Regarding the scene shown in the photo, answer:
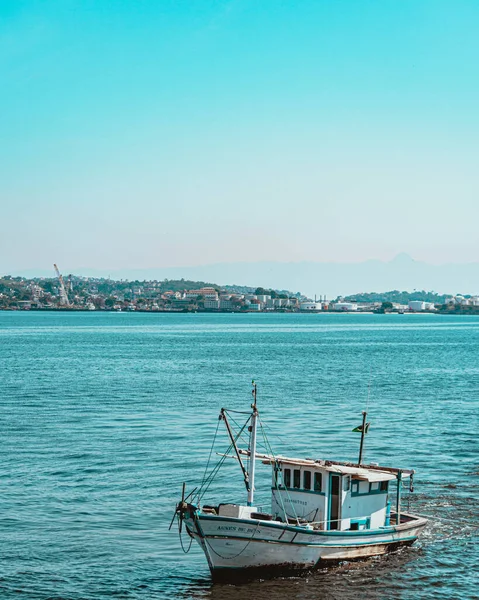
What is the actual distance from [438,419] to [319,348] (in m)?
96.8

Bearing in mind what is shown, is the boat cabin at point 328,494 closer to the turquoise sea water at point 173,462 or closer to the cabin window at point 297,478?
the cabin window at point 297,478

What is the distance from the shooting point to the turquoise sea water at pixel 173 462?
29000mm

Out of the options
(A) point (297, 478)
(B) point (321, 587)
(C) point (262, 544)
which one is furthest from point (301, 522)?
(B) point (321, 587)

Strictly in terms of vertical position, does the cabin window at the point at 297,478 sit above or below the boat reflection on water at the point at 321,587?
above

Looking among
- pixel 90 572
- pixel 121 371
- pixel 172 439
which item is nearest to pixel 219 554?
pixel 90 572

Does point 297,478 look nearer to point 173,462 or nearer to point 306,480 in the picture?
point 306,480

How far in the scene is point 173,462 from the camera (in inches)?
1774

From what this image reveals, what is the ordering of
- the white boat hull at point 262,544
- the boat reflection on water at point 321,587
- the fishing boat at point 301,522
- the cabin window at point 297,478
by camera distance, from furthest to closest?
the cabin window at point 297,478 < the fishing boat at point 301,522 < the white boat hull at point 262,544 < the boat reflection on water at point 321,587

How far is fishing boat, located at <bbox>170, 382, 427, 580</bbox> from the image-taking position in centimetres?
2831

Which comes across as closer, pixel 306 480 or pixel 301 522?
pixel 301 522

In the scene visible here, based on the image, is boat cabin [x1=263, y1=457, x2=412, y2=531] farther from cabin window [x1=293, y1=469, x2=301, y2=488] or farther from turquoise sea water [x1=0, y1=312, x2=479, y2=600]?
turquoise sea water [x1=0, y1=312, x2=479, y2=600]

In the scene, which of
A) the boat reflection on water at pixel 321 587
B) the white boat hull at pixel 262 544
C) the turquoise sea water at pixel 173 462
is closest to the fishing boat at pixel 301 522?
the white boat hull at pixel 262 544

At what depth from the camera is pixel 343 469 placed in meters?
30.6

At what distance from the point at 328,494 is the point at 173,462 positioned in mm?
16291
